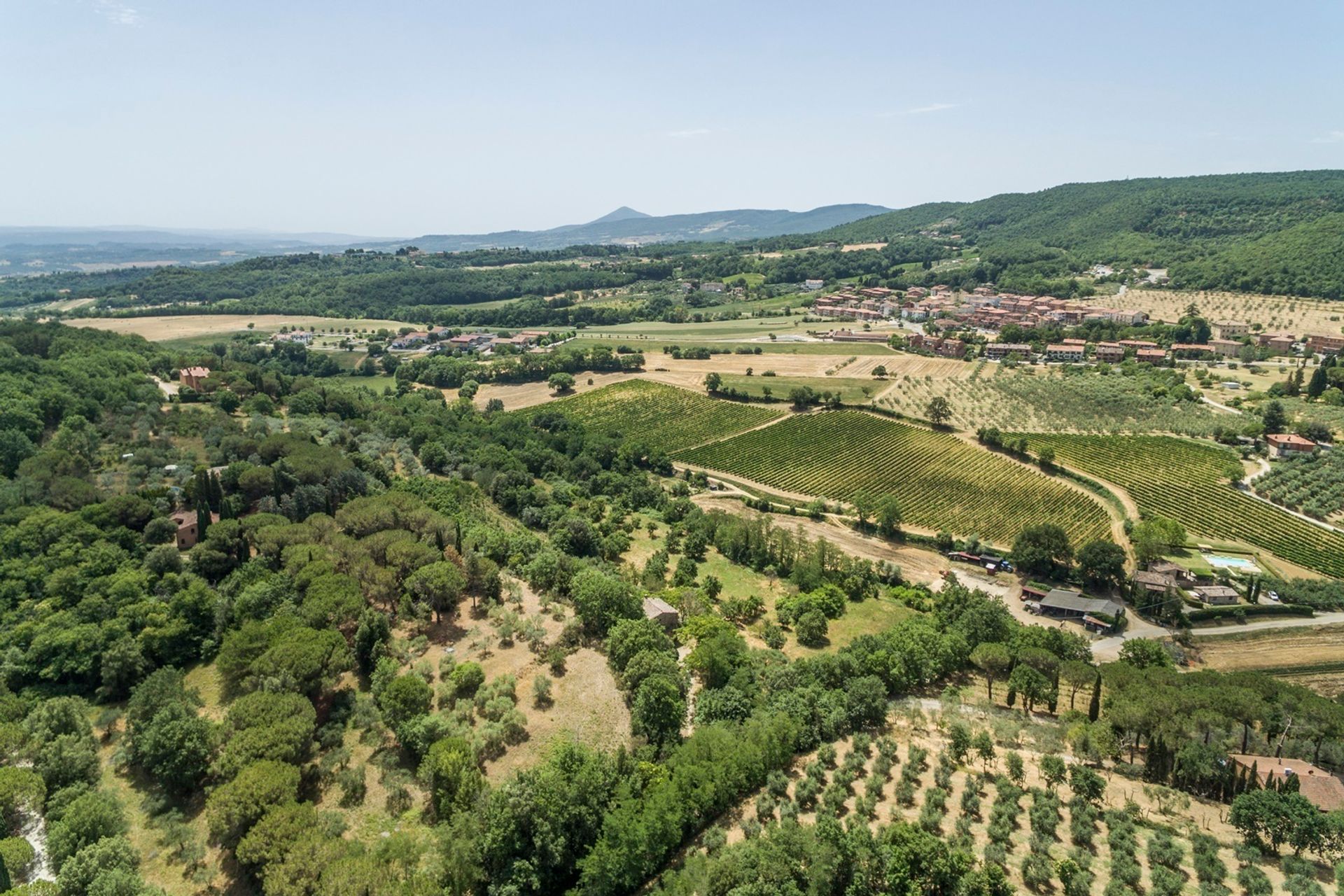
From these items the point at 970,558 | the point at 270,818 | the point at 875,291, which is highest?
the point at 875,291

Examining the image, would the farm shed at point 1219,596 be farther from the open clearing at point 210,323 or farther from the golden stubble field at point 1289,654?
the open clearing at point 210,323

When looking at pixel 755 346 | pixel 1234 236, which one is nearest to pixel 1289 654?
pixel 755 346

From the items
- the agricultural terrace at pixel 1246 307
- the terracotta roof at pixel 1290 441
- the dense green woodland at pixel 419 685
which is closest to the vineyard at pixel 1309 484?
the terracotta roof at pixel 1290 441

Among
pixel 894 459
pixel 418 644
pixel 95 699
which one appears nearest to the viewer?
pixel 95 699

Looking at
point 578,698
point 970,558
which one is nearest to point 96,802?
point 578,698

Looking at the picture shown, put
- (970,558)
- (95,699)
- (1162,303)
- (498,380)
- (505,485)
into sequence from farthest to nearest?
1. (1162,303)
2. (498,380)
3. (505,485)
4. (970,558)
5. (95,699)

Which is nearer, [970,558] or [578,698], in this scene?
[578,698]

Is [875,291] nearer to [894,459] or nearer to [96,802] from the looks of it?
[894,459]
